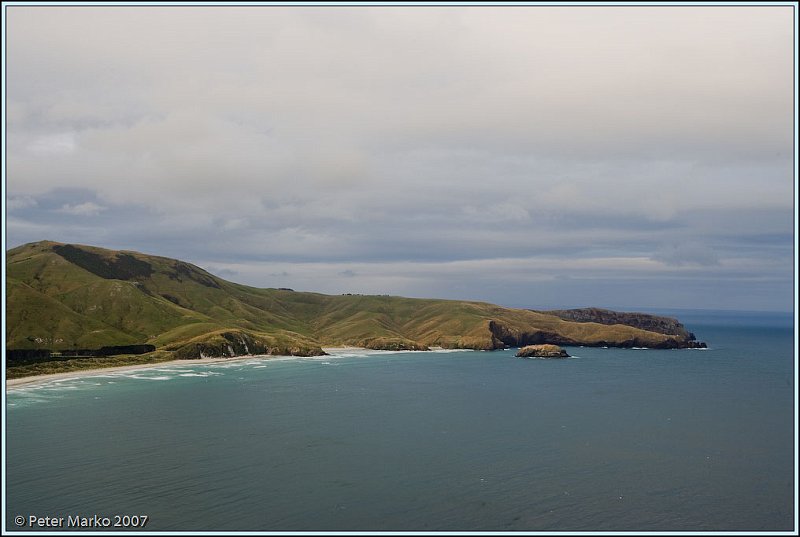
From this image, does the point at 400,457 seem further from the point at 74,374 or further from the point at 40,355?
the point at 40,355

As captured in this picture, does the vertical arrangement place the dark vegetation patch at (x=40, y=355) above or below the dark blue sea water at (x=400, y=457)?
above

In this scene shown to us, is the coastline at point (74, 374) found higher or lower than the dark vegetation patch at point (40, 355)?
lower

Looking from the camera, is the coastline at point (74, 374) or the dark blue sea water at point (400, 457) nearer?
the dark blue sea water at point (400, 457)

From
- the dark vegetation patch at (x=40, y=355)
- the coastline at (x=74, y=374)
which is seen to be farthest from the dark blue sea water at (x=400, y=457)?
the dark vegetation patch at (x=40, y=355)

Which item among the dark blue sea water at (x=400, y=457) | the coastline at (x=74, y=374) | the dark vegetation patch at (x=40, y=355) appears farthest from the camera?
the dark vegetation patch at (x=40, y=355)

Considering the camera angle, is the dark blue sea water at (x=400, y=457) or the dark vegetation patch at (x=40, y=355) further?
the dark vegetation patch at (x=40, y=355)

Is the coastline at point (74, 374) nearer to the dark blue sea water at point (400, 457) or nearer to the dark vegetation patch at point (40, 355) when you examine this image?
the dark blue sea water at point (400, 457)

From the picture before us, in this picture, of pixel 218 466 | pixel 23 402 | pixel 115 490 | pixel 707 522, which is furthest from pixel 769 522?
pixel 23 402

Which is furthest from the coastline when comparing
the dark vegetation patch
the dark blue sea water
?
the dark vegetation patch

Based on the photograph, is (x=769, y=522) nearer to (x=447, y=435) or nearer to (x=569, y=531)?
(x=569, y=531)

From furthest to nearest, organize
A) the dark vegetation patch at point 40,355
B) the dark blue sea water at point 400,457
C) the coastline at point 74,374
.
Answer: the dark vegetation patch at point 40,355, the coastline at point 74,374, the dark blue sea water at point 400,457
